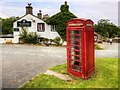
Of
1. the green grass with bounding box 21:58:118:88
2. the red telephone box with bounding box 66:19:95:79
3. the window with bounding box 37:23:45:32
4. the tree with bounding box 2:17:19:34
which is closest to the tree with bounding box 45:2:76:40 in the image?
the window with bounding box 37:23:45:32

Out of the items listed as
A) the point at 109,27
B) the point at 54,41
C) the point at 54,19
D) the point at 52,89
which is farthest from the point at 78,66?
the point at 109,27

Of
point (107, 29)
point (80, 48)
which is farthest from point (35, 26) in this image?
point (107, 29)

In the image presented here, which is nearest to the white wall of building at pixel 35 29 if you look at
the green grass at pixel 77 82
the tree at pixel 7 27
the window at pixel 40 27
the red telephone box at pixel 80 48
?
the window at pixel 40 27

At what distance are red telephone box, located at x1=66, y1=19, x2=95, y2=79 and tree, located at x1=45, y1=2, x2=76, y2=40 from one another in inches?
930

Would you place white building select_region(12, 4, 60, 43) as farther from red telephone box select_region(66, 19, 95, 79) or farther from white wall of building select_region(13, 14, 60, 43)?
red telephone box select_region(66, 19, 95, 79)

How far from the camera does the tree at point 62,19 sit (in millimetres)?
32812

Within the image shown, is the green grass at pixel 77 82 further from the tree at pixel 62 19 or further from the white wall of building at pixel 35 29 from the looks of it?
the white wall of building at pixel 35 29

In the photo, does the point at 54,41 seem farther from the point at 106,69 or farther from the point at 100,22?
the point at 100,22

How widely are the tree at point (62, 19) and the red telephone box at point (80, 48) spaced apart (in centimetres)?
2363

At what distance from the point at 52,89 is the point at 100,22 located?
201 ft

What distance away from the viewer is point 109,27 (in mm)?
63812

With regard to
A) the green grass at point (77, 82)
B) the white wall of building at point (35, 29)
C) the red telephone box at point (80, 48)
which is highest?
the white wall of building at point (35, 29)

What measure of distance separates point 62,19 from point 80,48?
80.4ft

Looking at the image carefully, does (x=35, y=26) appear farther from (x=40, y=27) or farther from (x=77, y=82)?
(x=77, y=82)
